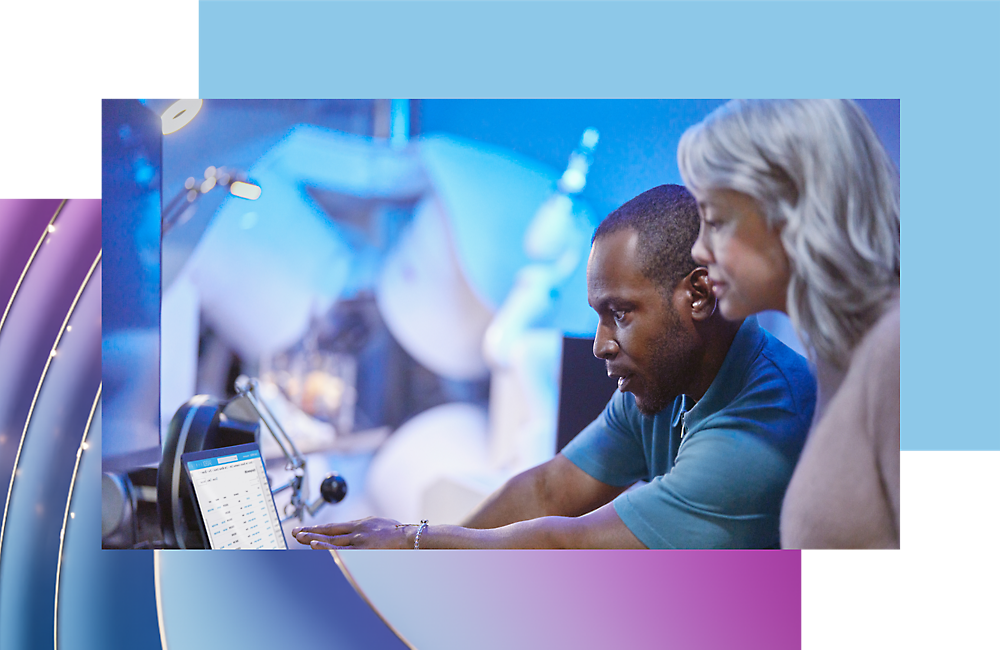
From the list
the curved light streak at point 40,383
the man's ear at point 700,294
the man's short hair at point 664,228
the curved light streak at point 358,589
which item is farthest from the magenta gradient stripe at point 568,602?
the curved light streak at point 40,383

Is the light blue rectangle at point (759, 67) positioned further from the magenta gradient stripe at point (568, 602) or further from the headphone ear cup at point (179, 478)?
the headphone ear cup at point (179, 478)

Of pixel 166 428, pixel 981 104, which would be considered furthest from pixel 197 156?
pixel 981 104

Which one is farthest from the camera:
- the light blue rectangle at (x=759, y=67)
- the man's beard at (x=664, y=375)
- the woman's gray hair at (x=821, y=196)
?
the light blue rectangle at (x=759, y=67)

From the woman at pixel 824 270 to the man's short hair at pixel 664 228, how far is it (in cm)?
3

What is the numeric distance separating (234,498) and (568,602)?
1.06 metres

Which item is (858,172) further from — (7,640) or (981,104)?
(7,640)

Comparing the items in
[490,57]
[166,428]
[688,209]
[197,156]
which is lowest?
[166,428]

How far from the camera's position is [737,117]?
7.07ft

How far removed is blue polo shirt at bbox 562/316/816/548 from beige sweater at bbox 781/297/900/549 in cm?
4

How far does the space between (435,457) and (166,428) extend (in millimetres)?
815

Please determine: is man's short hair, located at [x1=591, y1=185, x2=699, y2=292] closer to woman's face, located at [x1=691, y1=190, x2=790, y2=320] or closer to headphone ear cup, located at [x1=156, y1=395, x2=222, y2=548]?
woman's face, located at [x1=691, y1=190, x2=790, y2=320]

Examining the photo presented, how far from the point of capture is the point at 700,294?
2146mm

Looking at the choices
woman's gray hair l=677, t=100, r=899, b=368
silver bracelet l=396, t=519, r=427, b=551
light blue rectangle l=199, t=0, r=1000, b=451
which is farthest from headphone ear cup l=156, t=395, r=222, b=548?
woman's gray hair l=677, t=100, r=899, b=368

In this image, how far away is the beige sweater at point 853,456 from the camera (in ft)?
6.90
